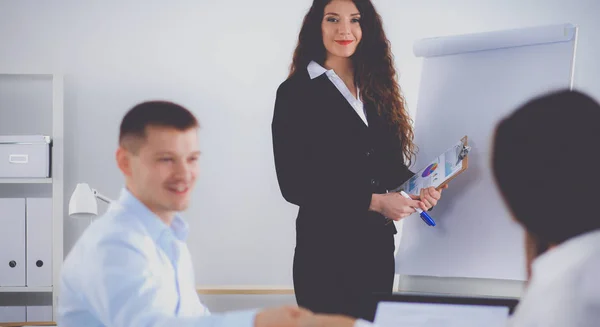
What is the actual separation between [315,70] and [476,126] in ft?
1.65

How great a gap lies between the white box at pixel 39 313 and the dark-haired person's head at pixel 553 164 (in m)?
2.86

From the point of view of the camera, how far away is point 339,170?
194cm

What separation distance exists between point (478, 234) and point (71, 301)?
133 centimetres

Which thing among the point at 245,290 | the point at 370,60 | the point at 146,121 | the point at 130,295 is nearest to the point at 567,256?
the point at 130,295

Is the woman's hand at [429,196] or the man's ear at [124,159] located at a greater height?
the man's ear at [124,159]

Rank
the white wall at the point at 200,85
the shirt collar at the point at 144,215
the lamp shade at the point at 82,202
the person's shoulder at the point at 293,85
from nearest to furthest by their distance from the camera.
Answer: the shirt collar at the point at 144,215
the person's shoulder at the point at 293,85
the lamp shade at the point at 82,202
the white wall at the point at 200,85

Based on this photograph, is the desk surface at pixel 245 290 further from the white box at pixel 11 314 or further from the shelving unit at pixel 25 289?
the white box at pixel 11 314

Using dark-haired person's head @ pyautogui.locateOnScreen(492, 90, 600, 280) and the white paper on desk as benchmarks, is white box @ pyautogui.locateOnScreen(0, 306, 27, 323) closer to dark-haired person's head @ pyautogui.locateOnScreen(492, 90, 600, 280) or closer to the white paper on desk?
the white paper on desk

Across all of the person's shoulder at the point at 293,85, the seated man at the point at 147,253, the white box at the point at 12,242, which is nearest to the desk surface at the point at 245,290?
the white box at the point at 12,242

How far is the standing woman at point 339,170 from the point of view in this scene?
6.28 ft

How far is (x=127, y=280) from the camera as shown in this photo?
0.96 meters

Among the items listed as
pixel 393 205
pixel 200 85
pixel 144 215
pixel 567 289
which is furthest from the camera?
pixel 200 85

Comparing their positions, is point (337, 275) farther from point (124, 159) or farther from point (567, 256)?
point (567, 256)

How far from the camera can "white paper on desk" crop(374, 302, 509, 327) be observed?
1036 millimetres
